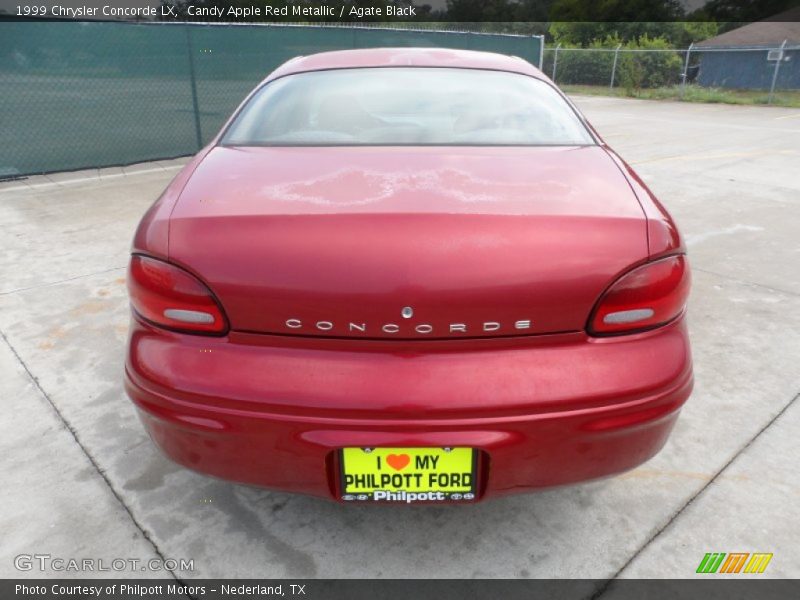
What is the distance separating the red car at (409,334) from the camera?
4.68 feet

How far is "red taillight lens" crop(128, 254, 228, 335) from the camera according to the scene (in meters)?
1.50

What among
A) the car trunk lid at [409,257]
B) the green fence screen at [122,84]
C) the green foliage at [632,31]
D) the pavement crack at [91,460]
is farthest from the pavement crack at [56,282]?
the green foliage at [632,31]

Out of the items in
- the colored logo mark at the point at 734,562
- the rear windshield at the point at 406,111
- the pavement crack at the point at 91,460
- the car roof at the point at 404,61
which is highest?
the car roof at the point at 404,61

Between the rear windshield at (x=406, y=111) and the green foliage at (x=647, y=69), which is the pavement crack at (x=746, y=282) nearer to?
the rear windshield at (x=406, y=111)

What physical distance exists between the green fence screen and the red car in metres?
6.55

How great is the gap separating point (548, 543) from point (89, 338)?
2.53 metres

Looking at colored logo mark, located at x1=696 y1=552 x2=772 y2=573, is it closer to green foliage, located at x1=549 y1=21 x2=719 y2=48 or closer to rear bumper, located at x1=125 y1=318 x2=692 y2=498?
rear bumper, located at x1=125 y1=318 x2=692 y2=498

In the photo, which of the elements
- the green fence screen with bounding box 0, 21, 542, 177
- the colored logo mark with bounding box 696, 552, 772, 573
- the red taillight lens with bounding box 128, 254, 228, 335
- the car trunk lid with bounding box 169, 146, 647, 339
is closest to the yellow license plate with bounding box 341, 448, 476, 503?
the car trunk lid with bounding box 169, 146, 647, 339

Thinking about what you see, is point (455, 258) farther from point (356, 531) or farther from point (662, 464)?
point (662, 464)

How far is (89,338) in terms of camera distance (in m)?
3.16

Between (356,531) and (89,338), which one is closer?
(356,531)

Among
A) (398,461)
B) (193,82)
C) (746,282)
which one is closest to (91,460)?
(398,461)

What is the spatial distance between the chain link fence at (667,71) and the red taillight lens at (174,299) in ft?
76.6

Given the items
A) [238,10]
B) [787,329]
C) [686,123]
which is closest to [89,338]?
[787,329]
